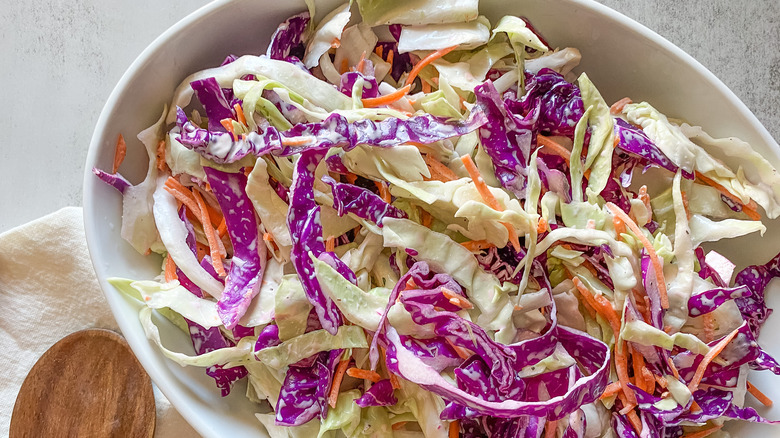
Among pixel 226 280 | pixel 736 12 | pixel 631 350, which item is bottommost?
pixel 631 350

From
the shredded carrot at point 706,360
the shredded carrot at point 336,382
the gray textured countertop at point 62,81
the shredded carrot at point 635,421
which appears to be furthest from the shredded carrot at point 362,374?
the gray textured countertop at point 62,81

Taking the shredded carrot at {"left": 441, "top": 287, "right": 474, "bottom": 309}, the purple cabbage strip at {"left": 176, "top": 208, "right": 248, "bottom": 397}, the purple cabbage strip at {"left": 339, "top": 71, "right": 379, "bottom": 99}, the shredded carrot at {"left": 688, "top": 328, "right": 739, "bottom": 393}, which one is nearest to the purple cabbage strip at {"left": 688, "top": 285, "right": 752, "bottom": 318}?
the shredded carrot at {"left": 688, "top": 328, "right": 739, "bottom": 393}

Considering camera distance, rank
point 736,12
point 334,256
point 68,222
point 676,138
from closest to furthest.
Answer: point 334,256 → point 676,138 → point 68,222 → point 736,12

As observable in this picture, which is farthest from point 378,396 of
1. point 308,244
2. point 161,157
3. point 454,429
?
point 161,157

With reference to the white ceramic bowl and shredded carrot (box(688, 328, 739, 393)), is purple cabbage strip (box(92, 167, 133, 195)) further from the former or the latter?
shredded carrot (box(688, 328, 739, 393))

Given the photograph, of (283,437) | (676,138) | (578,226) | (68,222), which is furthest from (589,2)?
(68,222)

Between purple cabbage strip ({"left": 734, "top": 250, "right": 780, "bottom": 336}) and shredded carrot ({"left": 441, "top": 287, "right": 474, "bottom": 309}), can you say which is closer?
shredded carrot ({"left": 441, "top": 287, "right": 474, "bottom": 309})

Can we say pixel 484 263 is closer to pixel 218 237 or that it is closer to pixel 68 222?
pixel 218 237
